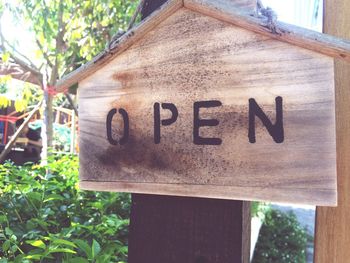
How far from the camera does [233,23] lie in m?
0.65

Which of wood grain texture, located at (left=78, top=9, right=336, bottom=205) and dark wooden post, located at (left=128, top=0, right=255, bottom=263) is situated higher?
wood grain texture, located at (left=78, top=9, right=336, bottom=205)

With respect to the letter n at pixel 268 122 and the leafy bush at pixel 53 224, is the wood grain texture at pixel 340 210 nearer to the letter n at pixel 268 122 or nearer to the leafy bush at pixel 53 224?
the letter n at pixel 268 122

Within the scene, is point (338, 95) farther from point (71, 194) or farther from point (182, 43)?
point (71, 194)

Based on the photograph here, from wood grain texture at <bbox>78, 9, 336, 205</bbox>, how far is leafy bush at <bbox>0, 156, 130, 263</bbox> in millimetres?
294

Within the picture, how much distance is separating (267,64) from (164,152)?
0.25 metres

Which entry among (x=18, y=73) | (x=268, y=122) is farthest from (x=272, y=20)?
(x=18, y=73)

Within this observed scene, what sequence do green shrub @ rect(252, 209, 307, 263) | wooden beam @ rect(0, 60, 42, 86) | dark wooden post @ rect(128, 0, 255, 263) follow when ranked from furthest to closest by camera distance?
green shrub @ rect(252, 209, 307, 263)
wooden beam @ rect(0, 60, 42, 86)
dark wooden post @ rect(128, 0, 255, 263)

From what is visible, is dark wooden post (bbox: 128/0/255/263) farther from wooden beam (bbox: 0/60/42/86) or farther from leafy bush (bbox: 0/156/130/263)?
wooden beam (bbox: 0/60/42/86)

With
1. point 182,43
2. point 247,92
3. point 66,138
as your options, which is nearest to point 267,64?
point 247,92

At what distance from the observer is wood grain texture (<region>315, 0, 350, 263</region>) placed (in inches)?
35.7

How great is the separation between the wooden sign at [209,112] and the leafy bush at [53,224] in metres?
0.30

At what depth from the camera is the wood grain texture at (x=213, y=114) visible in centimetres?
59

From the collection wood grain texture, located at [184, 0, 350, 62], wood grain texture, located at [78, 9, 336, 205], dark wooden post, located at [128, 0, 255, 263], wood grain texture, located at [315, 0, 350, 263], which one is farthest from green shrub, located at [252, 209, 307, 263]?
wood grain texture, located at [184, 0, 350, 62]

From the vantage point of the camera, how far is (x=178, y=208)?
80 centimetres
